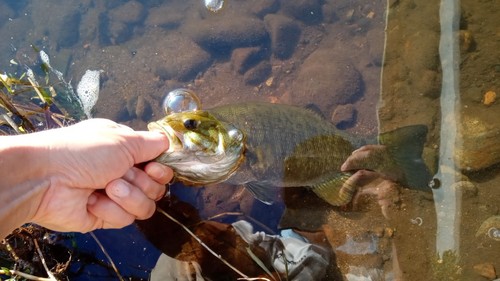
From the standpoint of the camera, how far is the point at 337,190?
3477mm

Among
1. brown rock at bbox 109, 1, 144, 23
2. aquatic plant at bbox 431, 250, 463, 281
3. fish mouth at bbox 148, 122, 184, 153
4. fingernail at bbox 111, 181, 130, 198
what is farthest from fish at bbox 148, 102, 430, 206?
brown rock at bbox 109, 1, 144, 23

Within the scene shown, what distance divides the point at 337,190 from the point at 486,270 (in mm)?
1245

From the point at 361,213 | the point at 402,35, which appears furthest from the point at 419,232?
the point at 402,35

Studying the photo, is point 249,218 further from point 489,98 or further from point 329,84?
point 489,98

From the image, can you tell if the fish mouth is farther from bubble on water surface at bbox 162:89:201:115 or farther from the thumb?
bubble on water surface at bbox 162:89:201:115

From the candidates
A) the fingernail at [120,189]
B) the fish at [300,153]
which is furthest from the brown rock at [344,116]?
the fingernail at [120,189]

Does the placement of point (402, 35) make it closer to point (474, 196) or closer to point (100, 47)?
point (474, 196)

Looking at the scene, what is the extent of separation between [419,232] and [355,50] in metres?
2.63

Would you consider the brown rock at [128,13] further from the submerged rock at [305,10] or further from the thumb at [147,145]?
the thumb at [147,145]

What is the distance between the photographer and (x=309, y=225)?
337 centimetres

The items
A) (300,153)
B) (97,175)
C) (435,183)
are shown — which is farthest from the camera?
(300,153)

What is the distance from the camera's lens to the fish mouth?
7.85 feet

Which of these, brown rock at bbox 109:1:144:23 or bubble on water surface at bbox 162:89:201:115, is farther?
brown rock at bbox 109:1:144:23

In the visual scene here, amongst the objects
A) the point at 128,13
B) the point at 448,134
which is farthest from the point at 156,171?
the point at 128,13
